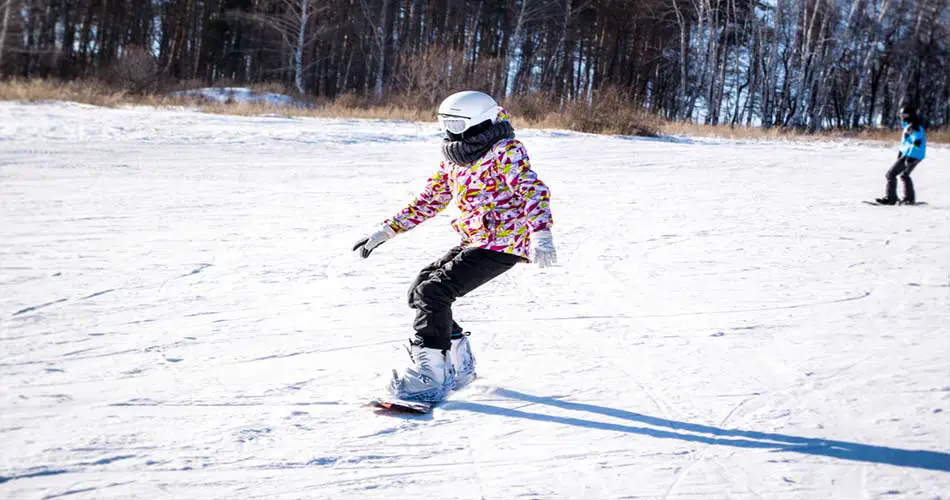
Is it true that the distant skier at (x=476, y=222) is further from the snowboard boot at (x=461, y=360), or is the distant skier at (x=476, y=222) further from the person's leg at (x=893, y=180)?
the person's leg at (x=893, y=180)

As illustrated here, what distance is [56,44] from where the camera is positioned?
39.4 m

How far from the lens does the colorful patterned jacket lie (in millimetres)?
3594

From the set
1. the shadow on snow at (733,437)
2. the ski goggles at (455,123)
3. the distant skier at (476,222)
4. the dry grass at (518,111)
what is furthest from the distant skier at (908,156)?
the ski goggles at (455,123)

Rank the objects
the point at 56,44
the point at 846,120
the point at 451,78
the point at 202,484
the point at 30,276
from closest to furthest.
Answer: the point at 202,484 → the point at 30,276 → the point at 451,78 → the point at 56,44 → the point at 846,120

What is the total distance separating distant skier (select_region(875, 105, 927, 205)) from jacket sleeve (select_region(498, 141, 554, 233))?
396 inches

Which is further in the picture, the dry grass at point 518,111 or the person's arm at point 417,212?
the dry grass at point 518,111

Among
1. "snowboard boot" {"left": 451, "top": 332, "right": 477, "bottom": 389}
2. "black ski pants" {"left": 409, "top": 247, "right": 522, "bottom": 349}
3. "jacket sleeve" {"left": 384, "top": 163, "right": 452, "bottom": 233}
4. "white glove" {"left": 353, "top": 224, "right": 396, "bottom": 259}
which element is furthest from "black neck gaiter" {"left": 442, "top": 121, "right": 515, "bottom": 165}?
"snowboard boot" {"left": 451, "top": 332, "right": 477, "bottom": 389}

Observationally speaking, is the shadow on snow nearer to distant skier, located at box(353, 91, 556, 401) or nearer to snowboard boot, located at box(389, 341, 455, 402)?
snowboard boot, located at box(389, 341, 455, 402)

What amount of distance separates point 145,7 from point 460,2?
1617 cm

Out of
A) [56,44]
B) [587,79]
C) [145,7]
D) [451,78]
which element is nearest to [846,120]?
[587,79]

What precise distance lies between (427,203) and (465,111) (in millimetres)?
601

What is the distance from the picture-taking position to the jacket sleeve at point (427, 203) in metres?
3.94

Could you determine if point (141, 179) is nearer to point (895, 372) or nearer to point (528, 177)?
point (528, 177)

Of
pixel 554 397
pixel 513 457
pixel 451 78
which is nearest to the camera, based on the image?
pixel 513 457
